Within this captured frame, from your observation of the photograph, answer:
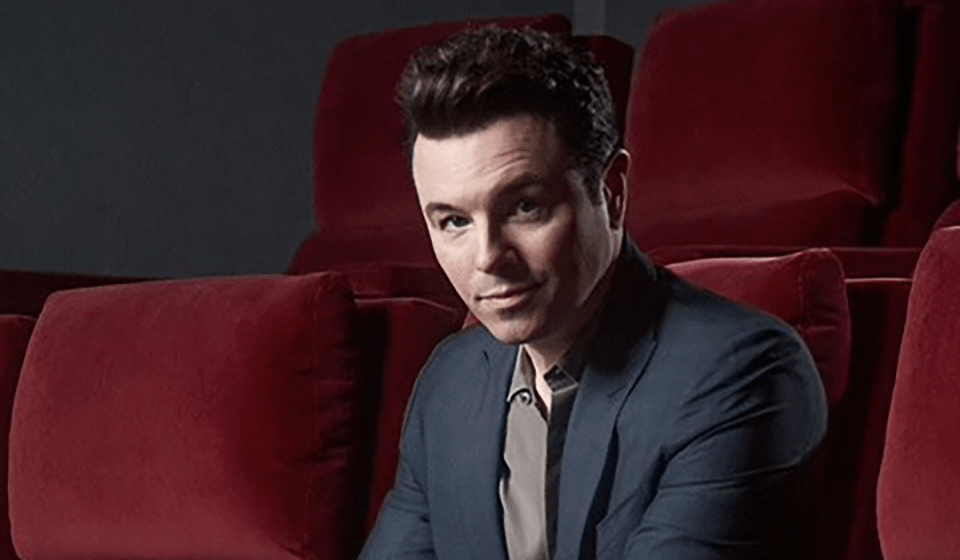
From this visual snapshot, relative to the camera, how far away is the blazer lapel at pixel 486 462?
130 centimetres

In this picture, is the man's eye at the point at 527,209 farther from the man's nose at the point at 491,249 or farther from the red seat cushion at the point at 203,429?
the red seat cushion at the point at 203,429

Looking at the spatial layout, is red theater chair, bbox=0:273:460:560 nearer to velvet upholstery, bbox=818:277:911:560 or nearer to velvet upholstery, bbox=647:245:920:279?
velvet upholstery, bbox=647:245:920:279

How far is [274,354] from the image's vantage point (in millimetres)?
1704

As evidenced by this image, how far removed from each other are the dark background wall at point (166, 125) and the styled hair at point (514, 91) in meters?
2.27

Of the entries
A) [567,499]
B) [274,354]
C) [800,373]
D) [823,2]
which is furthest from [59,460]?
[823,2]

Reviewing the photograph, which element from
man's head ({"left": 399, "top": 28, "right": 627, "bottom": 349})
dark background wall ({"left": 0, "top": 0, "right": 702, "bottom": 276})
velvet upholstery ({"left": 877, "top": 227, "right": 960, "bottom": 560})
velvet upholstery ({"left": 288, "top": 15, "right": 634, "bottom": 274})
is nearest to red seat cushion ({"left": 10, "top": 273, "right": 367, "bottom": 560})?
man's head ({"left": 399, "top": 28, "right": 627, "bottom": 349})

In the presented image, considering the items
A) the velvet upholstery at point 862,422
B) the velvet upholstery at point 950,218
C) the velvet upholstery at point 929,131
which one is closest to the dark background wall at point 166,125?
the velvet upholstery at point 929,131

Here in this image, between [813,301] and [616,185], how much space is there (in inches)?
7.5

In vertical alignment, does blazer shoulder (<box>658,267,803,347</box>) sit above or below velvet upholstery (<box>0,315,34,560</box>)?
above

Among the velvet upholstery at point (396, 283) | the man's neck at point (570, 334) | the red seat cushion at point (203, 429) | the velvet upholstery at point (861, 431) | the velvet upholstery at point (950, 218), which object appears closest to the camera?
the man's neck at point (570, 334)

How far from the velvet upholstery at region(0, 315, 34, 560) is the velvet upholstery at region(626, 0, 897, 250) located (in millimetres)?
774

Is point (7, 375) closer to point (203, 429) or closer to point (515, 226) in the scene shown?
point (203, 429)

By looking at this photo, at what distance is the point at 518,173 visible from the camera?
1.20 m

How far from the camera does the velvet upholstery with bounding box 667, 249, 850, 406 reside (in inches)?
53.1
